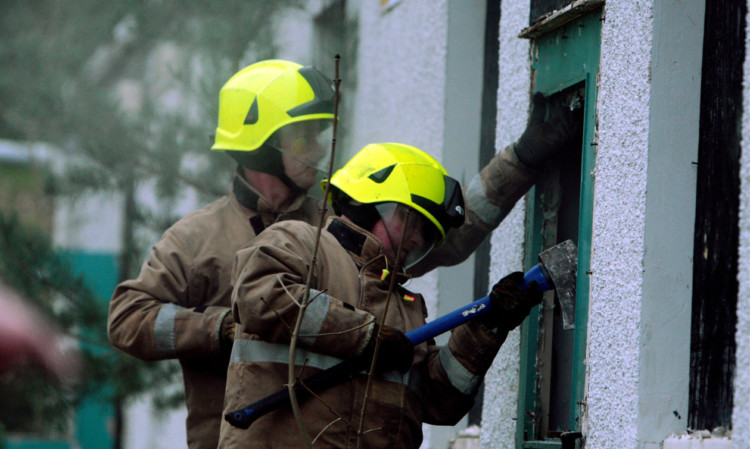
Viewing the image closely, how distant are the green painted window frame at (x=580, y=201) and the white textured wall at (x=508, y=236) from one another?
0.08 m

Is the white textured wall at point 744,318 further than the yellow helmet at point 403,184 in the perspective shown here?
No

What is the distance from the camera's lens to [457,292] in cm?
455

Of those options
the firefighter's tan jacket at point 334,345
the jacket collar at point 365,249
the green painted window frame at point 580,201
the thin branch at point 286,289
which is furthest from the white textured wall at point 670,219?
the thin branch at point 286,289

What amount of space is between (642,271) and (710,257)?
0.17 meters

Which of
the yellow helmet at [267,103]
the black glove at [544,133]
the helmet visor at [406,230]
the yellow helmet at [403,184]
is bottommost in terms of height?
the helmet visor at [406,230]

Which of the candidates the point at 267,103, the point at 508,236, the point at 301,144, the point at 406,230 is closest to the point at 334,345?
the point at 406,230

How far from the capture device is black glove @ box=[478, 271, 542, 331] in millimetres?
3018

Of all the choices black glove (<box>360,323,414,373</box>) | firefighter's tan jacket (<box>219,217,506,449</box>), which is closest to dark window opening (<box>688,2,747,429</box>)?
firefighter's tan jacket (<box>219,217,506,449</box>)

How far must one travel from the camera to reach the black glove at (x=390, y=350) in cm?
293

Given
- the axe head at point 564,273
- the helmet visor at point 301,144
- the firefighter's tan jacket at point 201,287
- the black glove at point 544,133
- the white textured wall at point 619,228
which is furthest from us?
the helmet visor at point 301,144

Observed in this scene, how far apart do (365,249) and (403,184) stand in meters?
0.21

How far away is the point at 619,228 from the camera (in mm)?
2898

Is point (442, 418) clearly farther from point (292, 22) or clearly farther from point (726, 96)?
point (292, 22)

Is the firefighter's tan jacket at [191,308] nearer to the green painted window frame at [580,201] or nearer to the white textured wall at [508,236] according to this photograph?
the white textured wall at [508,236]
